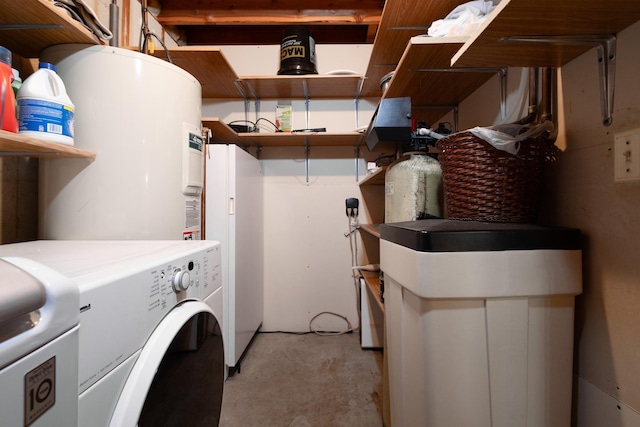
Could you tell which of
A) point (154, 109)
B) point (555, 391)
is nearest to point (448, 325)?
point (555, 391)

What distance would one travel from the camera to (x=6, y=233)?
1.03 metres

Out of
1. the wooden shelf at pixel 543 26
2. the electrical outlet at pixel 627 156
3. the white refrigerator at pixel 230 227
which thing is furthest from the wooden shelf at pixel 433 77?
the white refrigerator at pixel 230 227

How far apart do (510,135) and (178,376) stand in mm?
1030

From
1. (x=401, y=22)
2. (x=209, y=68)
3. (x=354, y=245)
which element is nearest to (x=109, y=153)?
(x=209, y=68)

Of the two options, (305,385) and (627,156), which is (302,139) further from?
(627,156)

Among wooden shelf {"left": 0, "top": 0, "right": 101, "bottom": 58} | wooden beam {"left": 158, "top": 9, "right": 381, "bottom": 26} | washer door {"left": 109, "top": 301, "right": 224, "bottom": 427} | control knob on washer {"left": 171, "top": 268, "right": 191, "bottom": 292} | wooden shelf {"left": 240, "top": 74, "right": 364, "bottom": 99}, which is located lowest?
washer door {"left": 109, "top": 301, "right": 224, "bottom": 427}

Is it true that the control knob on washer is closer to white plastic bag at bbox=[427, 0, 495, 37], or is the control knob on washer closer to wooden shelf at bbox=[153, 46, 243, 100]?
white plastic bag at bbox=[427, 0, 495, 37]

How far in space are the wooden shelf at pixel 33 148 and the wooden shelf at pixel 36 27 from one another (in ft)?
1.37

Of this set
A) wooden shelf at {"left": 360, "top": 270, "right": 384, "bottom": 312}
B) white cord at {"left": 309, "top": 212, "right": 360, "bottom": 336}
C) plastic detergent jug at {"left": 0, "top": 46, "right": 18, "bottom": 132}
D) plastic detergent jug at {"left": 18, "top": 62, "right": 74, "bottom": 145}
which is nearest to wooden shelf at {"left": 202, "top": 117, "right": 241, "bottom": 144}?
plastic detergent jug at {"left": 18, "top": 62, "right": 74, "bottom": 145}

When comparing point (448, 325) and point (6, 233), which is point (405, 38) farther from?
point (6, 233)

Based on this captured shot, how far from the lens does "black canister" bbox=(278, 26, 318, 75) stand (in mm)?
2021

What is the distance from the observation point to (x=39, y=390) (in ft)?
1.05

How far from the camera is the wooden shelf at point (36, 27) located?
0.88 m

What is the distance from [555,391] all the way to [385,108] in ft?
3.38
